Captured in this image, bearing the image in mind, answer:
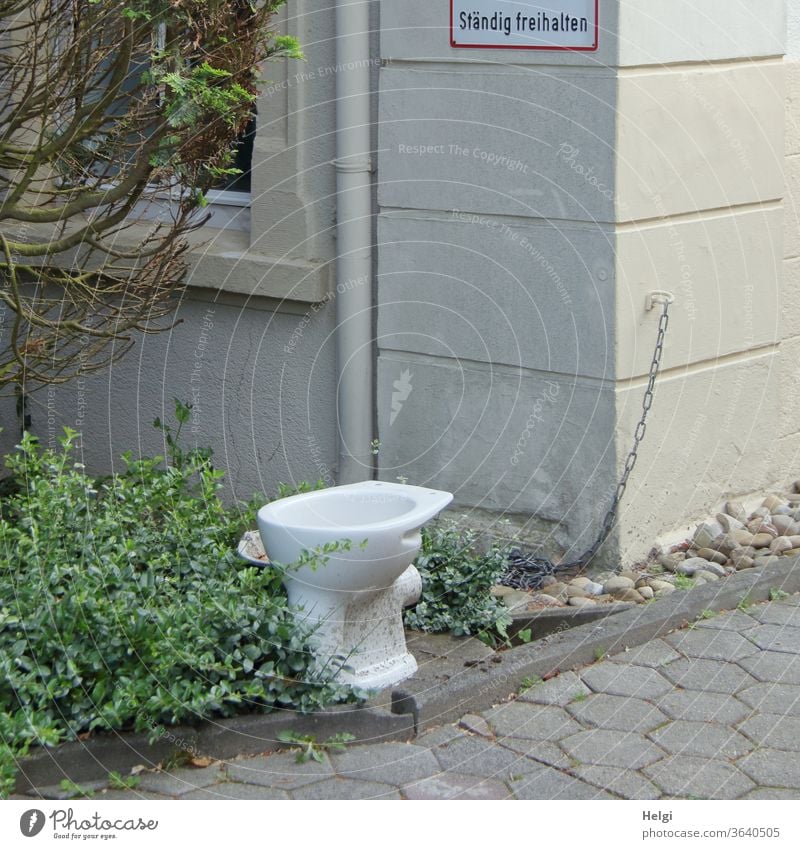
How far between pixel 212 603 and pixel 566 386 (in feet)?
5.34

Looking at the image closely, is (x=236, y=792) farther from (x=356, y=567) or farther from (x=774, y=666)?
(x=774, y=666)

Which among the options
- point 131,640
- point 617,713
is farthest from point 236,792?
point 617,713

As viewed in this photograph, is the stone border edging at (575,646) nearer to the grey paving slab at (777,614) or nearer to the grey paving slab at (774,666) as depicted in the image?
the grey paving slab at (777,614)

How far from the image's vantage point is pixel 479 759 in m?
3.29

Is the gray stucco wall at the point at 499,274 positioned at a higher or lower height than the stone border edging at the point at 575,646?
higher

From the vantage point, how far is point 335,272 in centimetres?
503

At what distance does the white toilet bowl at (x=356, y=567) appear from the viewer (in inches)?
138

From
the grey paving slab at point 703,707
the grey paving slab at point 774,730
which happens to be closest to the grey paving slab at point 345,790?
the grey paving slab at point 703,707

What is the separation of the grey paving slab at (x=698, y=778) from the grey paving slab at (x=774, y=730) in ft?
0.58

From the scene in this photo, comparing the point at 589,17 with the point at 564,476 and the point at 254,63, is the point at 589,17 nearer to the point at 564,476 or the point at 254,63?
the point at 254,63

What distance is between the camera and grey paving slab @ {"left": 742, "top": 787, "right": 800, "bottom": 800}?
3.06m

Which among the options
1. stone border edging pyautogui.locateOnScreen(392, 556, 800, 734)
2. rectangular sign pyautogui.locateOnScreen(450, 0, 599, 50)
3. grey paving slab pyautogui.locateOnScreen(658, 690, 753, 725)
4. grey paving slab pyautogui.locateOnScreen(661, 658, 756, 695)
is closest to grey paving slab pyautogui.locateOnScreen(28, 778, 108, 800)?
stone border edging pyautogui.locateOnScreen(392, 556, 800, 734)

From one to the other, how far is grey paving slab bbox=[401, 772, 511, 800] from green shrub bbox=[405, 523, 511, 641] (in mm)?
849

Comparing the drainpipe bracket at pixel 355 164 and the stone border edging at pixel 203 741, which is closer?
the stone border edging at pixel 203 741
